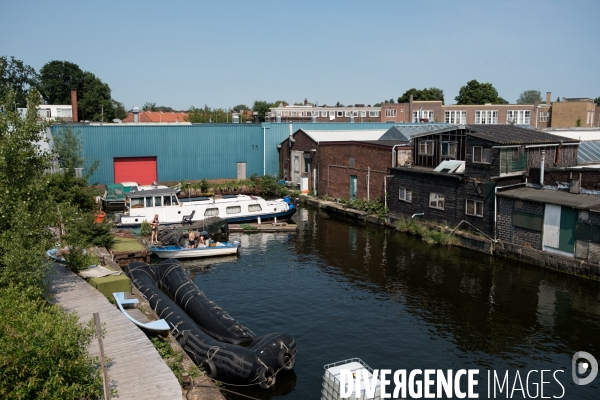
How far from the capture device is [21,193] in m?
16.3

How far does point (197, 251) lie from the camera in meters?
28.9

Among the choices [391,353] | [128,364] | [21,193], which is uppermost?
[21,193]

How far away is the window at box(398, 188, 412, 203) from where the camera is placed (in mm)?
35781

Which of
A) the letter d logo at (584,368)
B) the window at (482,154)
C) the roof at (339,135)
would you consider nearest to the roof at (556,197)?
the window at (482,154)

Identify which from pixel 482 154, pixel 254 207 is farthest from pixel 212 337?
pixel 254 207

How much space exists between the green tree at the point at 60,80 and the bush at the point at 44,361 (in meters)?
96.6

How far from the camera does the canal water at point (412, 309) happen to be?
16.9 m

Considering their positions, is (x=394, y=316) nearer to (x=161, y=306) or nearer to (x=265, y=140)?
(x=161, y=306)

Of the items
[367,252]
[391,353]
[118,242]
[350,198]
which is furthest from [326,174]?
[391,353]

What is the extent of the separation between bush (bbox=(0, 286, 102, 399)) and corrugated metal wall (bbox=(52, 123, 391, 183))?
37.3 meters

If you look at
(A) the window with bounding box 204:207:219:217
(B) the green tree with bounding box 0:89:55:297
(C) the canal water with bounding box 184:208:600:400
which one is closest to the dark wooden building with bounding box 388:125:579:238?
(C) the canal water with bounding box 184:208:600:400

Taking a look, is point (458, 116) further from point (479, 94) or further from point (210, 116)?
point (210, 116)

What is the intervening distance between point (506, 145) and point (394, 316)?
13.3m

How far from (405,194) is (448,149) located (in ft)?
13.7
